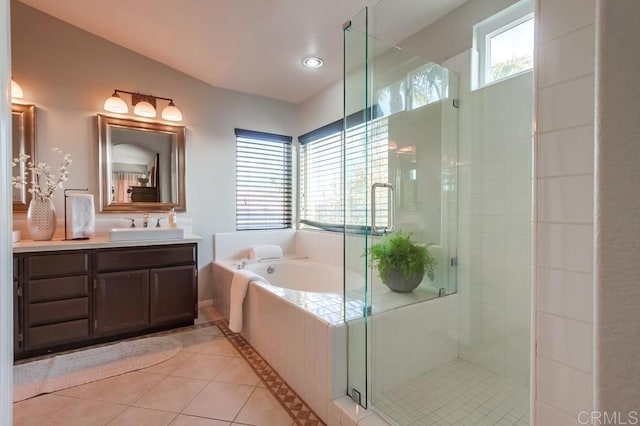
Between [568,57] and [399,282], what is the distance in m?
1.54

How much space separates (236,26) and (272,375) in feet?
8.56

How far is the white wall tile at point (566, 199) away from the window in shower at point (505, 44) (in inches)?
59.5

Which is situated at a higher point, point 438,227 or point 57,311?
point 438,227

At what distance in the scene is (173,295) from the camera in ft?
8.45

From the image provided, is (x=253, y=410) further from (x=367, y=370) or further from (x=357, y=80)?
(x=357, y=80)

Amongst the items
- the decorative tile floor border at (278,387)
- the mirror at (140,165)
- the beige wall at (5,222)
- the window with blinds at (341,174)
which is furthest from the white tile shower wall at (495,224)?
the mirror at (140,165)

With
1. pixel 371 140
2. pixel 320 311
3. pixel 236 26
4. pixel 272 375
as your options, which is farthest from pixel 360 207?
pixel 236 26

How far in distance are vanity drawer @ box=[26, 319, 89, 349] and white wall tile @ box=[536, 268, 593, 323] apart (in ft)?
9.45

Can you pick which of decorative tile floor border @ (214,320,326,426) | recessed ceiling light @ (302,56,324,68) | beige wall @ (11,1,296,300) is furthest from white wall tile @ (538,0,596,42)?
beige wall @ (11,1,296,300)

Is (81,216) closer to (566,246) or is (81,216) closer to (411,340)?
(411,340)

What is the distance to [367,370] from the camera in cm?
154

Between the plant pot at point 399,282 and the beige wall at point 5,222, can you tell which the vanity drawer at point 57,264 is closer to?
the beige wall at point 5,222

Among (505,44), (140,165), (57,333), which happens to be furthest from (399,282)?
(140,165)

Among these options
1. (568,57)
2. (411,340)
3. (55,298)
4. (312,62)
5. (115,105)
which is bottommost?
(411,340)
